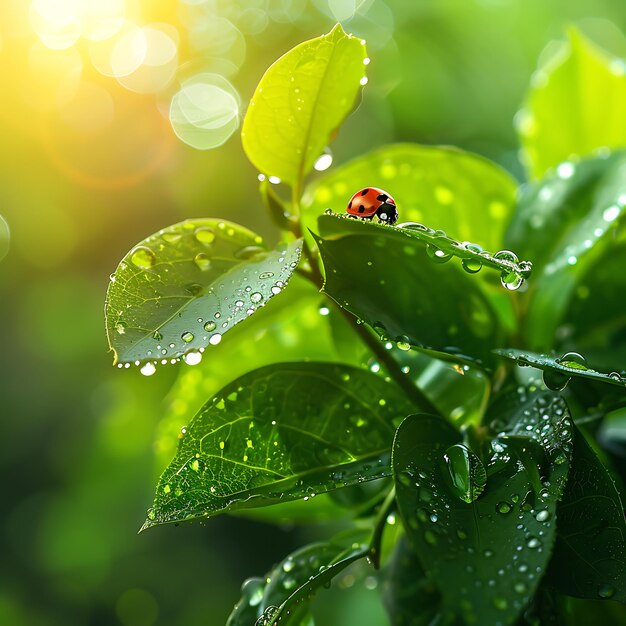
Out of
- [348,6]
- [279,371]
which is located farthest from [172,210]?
[279,371]

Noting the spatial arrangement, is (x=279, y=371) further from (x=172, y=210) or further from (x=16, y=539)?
(x=16, y=539)

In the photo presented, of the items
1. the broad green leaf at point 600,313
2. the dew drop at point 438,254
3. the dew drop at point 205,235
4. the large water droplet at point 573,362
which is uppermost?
the dew drop at point 205,235

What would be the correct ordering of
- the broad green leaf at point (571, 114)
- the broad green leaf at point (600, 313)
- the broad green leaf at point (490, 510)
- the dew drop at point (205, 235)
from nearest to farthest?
the broad green leaf at point (490, 510) → the dew drop at point (205, 235) → the broad green leaf at point (600, 313) → the broad green leaf at point (571, 114)

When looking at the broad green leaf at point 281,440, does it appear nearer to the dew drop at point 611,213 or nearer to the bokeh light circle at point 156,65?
the dew drop at point 611,213

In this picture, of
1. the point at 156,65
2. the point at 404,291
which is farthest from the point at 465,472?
the point at 156,65

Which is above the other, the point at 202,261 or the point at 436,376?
the point at 202,261

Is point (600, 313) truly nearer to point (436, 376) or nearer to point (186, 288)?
point (436, 376)

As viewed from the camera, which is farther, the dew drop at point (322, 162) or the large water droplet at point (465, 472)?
the dew drop at point (322, 162)

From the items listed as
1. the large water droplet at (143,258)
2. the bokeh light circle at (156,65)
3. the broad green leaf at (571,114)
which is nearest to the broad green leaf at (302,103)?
the large water droplet at (143,258)
